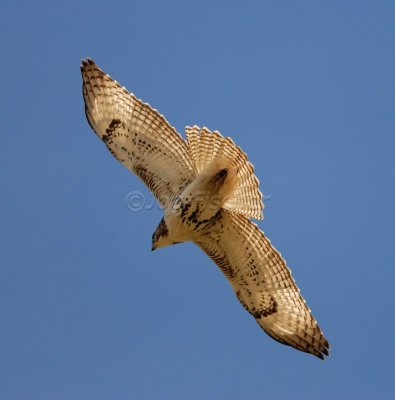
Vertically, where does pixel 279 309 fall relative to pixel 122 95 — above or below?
below

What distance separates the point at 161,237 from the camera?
34.5 ft

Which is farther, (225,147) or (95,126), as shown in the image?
(95,126)

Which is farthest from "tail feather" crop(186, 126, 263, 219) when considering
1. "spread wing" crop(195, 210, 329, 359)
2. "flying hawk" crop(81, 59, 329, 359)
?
"spread wing" crop(195, 210, 329, 359)

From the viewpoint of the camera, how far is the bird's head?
413 inches

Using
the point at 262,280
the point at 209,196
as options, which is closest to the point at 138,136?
the point at 209,196

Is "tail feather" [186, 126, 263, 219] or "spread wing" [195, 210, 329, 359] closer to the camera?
"tail feather" [186, 126, 263, 219]

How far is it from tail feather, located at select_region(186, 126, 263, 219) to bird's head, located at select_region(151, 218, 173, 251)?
0.75m

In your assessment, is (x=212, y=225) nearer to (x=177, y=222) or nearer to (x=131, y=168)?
(x=177, y=222)

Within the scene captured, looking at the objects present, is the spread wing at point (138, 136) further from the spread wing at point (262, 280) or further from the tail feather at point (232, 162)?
the spread wing at point (262, 280)

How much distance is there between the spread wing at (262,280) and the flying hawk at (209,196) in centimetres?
1

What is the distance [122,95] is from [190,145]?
118cm

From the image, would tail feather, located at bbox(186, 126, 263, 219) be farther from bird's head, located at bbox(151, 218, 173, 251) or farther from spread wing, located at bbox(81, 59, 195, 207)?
bird's head, located at bbox(151, 218, 173, 251)

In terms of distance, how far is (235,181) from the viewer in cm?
1027

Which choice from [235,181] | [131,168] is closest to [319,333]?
[235,181]
